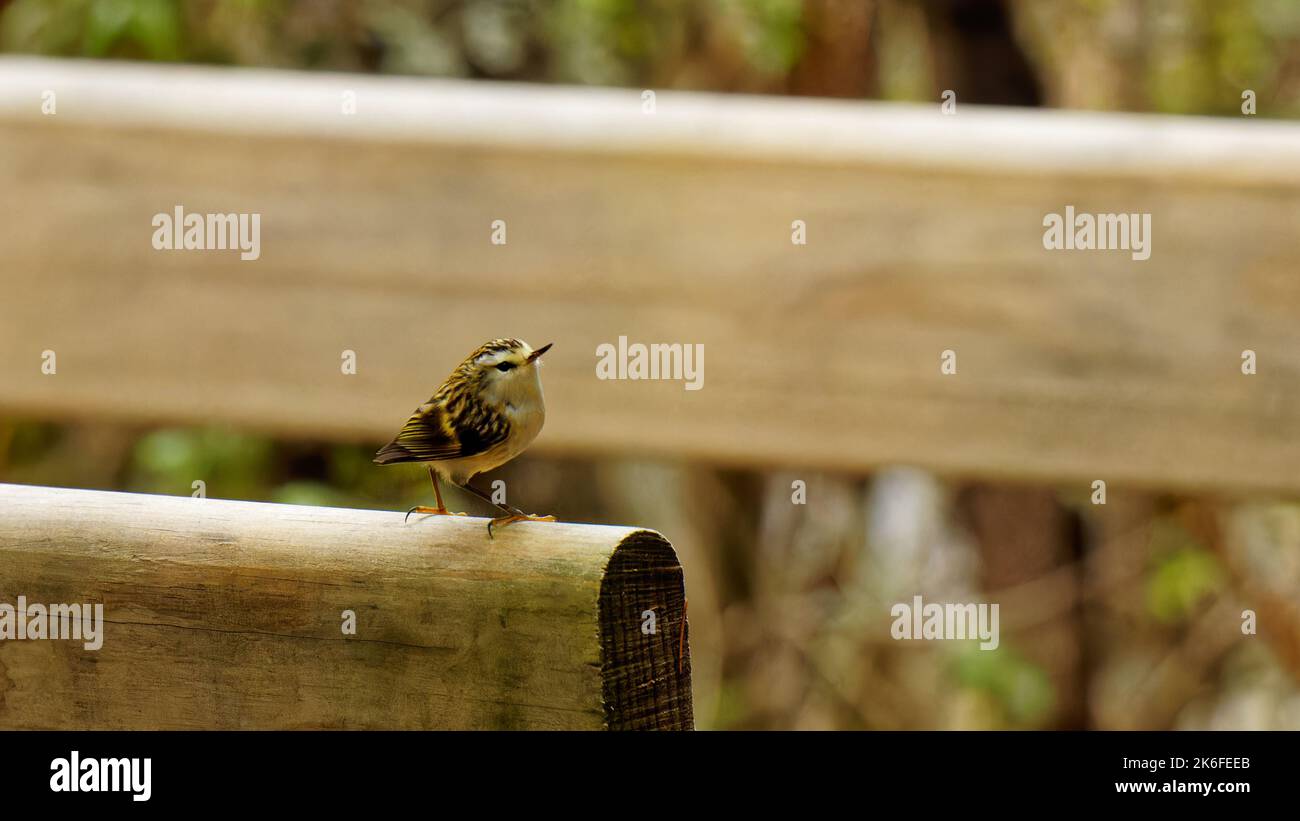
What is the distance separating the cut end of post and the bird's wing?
360 millimetres

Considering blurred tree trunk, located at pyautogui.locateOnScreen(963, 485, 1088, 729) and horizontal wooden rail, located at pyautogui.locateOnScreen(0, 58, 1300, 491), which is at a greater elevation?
horizontal wooden rail, located at pyautogui.locateOnScreen(0, 58, 1300, 491)

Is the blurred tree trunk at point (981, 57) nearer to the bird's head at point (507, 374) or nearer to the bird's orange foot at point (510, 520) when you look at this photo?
the bird's head at point (507, 374)

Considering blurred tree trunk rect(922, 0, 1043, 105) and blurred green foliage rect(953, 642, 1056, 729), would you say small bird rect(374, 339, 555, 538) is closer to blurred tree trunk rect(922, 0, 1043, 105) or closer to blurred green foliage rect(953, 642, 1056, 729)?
blurred tree trunk rect(922, 0, 1043, 105)

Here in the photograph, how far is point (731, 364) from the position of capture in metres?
2.06

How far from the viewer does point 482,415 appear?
1.37m

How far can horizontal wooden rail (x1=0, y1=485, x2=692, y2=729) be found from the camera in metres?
1.01

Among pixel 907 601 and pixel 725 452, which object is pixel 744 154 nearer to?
pixel 725 452

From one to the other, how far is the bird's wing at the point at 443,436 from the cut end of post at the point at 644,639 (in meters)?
0.36

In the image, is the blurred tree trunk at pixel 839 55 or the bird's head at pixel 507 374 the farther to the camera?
the blurred tree trunk at pixel 839 55

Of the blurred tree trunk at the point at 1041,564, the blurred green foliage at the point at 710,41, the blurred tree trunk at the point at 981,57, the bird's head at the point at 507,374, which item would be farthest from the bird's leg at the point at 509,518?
the blurred tree trunk at the point at 1041,564

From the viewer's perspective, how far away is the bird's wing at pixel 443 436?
1.37 meters
